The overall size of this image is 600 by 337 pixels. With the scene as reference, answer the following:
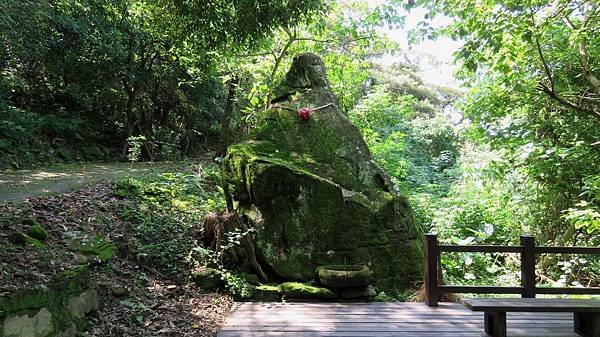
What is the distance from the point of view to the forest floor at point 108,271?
393cm

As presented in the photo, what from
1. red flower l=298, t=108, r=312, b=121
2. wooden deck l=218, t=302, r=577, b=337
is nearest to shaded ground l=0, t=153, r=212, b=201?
wooden deck l=218, t=302, r=577, b=337

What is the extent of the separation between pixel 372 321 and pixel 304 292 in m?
1.22

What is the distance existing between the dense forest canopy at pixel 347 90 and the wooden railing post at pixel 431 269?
2330 mm

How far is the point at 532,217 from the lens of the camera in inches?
381

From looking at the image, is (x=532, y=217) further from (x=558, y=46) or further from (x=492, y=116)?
(x=558, y=46)

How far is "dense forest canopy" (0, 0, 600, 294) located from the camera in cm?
604

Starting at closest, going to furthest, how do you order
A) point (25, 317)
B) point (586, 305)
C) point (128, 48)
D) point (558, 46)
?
point (25, 317)
point (586, 305)
point (558, 46)
point (128, 48)

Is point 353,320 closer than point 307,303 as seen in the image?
Yes

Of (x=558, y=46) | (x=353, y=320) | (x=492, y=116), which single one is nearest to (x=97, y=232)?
(x=353, y=320)

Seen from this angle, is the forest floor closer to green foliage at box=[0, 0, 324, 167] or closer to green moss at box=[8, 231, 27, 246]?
green moss at box=[8, 231, 27, 246]

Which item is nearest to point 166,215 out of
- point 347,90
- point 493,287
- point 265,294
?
point 265,294

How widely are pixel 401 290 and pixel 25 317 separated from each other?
497 cm

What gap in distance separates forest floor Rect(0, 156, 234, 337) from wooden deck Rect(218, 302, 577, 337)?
0.46m

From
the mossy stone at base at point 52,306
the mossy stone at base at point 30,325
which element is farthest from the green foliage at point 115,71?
the mossy stone at base at point 30,325
